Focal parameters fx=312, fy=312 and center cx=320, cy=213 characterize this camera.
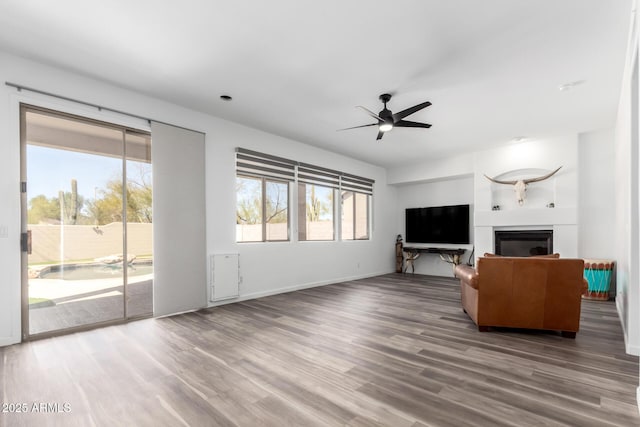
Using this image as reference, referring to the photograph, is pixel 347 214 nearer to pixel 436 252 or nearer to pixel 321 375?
pixel 436 252

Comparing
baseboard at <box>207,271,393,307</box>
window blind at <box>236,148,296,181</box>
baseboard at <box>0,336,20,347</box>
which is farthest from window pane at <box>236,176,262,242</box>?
baseboard at <box>0,336,20,347</box>

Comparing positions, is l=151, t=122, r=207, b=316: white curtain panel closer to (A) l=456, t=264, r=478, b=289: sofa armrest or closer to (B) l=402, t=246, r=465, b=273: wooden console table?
(A) l=456, t=264, r=478, b=289: sofa armrest

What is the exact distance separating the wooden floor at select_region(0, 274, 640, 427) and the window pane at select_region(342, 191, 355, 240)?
11.4 ft

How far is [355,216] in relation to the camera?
24.5 feet

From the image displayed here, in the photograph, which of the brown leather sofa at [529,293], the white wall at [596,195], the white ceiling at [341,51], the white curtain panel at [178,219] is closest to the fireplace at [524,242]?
the white wall at [596,195]

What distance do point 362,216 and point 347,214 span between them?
23.9 inches

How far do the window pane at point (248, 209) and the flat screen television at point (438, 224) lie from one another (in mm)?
4337

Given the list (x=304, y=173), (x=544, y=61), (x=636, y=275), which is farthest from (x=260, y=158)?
(x=636, y=275)

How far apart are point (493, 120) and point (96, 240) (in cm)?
564

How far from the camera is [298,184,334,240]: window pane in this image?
6.09 meters

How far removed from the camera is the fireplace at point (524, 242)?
580 centimetres

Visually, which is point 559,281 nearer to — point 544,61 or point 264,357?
point 544,61

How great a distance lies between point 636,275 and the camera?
2.64 meters

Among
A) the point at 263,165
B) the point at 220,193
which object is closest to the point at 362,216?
the point at 263,165
